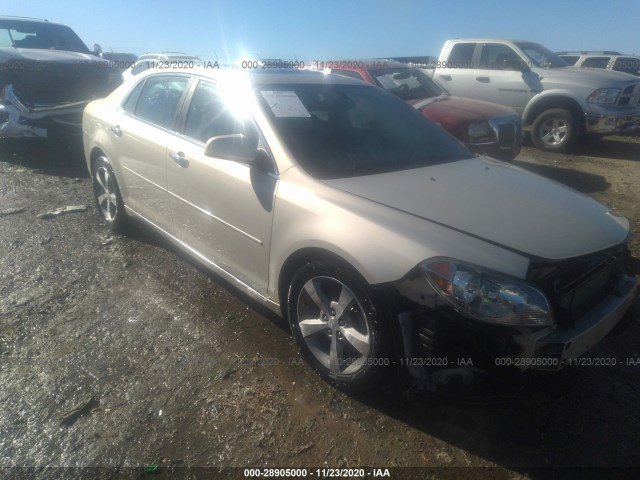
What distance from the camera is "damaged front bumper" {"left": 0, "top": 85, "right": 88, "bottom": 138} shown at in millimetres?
6289

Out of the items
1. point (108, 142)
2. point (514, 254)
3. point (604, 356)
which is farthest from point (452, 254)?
point (108, 142)

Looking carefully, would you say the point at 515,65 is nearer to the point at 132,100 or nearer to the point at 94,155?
the point at 132,100

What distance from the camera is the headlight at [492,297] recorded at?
185cm

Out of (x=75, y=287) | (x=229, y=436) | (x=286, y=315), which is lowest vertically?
(x=75, y=287)

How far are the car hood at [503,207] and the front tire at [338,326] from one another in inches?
17.8

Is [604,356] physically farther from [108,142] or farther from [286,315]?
[108,142]

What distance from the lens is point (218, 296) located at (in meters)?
3.39

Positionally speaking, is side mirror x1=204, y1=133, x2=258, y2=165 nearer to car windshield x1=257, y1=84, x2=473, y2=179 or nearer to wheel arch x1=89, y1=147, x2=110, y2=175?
car windshield x1=257, y1=84, x2=473, y2=179

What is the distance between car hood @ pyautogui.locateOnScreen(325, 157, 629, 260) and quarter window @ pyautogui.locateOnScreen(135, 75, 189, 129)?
5.31ft

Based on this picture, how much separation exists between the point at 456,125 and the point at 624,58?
12.4 meters

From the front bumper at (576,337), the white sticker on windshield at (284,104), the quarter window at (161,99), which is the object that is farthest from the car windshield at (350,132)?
the front bumper at (576,337)

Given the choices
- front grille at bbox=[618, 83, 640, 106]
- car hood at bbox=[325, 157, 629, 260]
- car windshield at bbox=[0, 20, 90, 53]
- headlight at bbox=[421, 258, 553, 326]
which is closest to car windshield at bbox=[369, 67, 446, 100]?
front grille at bbox=[618, 83, 640, 106]

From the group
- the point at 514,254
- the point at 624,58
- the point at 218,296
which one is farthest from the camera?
the point at 624,58

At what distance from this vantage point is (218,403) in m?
2.40
